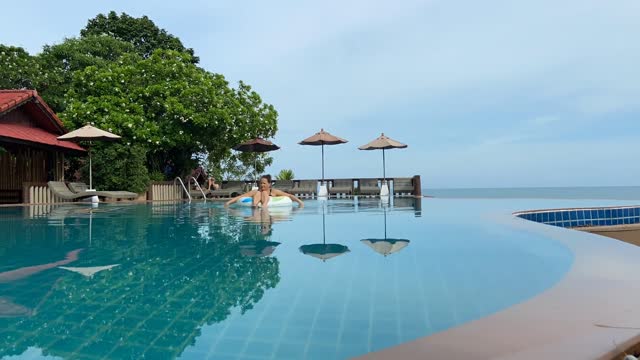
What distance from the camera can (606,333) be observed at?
69.7 inches

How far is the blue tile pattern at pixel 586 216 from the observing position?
10453mm

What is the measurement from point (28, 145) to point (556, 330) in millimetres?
19971

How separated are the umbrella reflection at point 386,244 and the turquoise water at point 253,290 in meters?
0.03

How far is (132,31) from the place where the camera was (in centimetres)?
3133

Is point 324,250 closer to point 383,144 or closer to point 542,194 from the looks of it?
point 383,144

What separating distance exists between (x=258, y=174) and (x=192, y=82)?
31.3ft

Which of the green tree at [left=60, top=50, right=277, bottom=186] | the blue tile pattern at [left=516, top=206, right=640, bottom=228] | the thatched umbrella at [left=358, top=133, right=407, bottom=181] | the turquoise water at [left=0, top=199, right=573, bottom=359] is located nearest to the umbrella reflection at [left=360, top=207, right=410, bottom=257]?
the turquoise water at [left=0, top=199, right=573, bottom=359]

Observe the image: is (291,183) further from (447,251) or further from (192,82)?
(447,251)

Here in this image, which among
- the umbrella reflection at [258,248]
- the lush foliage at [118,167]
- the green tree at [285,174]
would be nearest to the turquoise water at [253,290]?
the umbrella reflection at [258,248]

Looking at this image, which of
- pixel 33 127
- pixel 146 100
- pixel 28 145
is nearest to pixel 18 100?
pixel 28 145

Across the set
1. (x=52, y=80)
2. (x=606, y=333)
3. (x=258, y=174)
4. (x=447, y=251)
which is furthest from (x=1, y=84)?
(x=606, y=333)

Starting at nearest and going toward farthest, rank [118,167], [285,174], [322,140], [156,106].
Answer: [118,167] < [156,106] < [322,140] < [285,174]

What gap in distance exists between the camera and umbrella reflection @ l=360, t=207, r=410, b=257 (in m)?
4.91

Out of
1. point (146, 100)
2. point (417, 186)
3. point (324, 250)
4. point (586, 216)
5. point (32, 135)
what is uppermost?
point (146, 100)
